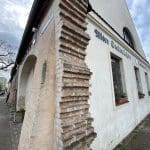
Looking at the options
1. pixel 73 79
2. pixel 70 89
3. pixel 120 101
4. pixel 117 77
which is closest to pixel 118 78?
pixel 117 77

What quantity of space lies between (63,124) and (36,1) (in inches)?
120

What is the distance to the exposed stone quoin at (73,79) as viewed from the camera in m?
2.42

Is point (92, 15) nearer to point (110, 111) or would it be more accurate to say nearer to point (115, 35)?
point (115, 35)

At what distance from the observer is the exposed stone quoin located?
2423 millimetres

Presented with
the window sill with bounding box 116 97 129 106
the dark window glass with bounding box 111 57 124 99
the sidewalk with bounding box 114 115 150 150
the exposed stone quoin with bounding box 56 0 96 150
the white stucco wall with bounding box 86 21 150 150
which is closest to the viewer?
the exposed stone quoin with bounding box 56 0 96 150

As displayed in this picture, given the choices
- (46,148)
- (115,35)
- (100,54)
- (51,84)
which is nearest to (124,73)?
(115,35)

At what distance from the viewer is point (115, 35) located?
5633mm

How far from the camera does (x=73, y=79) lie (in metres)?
2.69

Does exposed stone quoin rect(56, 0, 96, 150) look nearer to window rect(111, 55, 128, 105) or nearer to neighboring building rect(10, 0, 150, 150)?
neighboring building rect(10, 0, 150, 150)

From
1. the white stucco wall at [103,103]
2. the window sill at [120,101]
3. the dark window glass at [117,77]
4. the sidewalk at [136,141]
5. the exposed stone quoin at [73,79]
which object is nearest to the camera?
the exposed stone quoin at [73,79]

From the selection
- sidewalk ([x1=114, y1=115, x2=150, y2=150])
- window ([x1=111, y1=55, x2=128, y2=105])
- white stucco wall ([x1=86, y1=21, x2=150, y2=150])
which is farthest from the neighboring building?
window ([x1=111, y1=55, x2=128, y2=105])

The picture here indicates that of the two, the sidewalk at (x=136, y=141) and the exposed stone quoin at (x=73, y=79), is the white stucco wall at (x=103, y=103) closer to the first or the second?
the sidewalk at (x=136, y=141)

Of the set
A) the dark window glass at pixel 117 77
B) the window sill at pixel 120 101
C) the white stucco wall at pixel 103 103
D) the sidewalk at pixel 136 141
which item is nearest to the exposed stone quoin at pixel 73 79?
the white stucco wall at pixel 103 103

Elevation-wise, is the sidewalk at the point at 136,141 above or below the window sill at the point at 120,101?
below
